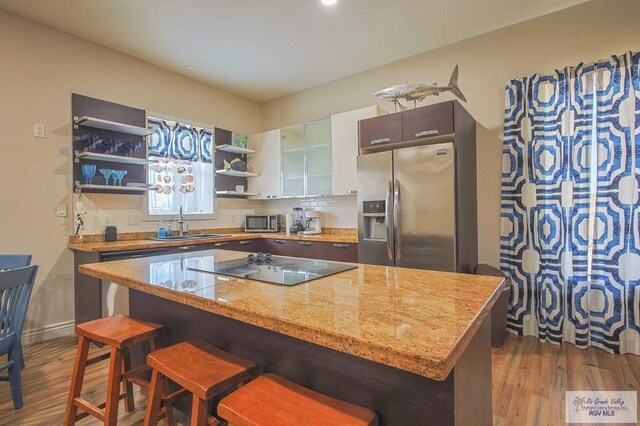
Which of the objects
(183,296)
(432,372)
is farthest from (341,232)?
(432,372)

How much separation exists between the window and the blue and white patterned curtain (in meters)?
3.57

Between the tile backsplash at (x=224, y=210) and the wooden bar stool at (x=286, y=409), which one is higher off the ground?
the tile backsplash at (x=224, y=210)

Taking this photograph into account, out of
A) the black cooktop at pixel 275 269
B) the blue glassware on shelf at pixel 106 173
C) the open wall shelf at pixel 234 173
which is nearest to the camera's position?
the black cooktop at pixel 275 269

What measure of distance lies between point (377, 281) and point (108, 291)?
100 inches

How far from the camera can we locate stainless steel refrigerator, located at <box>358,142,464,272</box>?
2.74 metres

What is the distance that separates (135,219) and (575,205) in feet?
14.3

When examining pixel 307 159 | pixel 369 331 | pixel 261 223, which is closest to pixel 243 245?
pixel 261 223

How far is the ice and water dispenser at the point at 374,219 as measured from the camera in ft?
10.3

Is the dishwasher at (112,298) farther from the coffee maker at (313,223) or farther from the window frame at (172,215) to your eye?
the coffee maker at (313,223)

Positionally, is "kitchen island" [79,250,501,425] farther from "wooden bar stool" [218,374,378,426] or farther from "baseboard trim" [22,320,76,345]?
"baseboard trim" [22,320,76,345]

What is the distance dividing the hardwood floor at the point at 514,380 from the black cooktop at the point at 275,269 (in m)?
1.05

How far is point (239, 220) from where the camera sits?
483 cm

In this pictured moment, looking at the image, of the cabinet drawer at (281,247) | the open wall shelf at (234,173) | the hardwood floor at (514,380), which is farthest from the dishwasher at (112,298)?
the open wall shelf at (234,173)

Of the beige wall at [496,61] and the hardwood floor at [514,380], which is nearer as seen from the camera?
the hardwood floor at [514,380]
